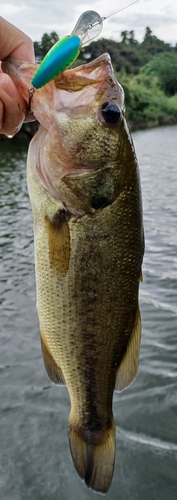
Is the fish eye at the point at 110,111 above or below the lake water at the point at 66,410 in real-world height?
above

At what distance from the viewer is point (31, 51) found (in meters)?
2.37

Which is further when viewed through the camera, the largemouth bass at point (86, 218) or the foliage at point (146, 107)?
the foliage at point (146, 107)

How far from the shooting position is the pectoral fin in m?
2.33

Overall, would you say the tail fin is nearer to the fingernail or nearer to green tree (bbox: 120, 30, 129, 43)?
the fingernail

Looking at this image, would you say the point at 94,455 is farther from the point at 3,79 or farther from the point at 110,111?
the point at 3,79

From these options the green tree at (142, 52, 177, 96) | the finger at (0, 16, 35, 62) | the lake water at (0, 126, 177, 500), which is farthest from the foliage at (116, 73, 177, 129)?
the finger at (0, 16, 35, 62)

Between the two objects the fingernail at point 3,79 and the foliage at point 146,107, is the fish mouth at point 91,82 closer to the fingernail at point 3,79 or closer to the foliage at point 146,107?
the fingernail at point 3,79

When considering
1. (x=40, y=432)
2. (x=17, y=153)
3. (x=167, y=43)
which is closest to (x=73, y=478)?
(x=40, y=432)

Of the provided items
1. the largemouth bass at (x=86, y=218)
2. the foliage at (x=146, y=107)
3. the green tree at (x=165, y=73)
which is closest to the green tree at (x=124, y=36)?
the green tree at (x=165, y=73)

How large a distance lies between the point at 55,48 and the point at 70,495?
3.80 m

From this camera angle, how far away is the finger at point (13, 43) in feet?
7.31

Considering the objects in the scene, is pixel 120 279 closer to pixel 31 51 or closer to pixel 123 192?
pixel 123 192

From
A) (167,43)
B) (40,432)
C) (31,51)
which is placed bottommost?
(167,43)

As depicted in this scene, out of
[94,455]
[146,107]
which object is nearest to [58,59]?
[94,455]
